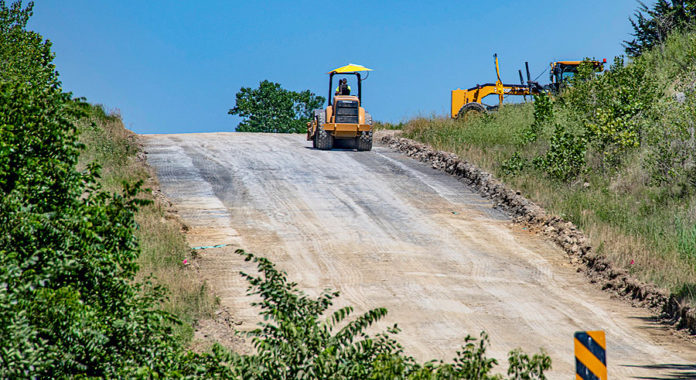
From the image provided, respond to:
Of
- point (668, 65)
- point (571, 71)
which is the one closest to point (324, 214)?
point (668, 65)

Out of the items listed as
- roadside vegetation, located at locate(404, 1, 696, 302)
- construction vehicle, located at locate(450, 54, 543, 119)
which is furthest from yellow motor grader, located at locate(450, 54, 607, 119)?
roadside vegetation, located at locate(404, 1, 696, 302)

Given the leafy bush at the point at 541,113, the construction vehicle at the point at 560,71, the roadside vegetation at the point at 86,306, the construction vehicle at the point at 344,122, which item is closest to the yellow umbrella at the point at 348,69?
the construction vehicle at the point at 344,122

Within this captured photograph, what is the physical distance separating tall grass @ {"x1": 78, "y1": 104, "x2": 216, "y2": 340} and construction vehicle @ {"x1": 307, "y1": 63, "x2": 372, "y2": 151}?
261 inches

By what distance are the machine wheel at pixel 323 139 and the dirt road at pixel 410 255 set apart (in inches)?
109

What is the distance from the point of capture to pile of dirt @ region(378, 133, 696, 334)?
39.9 ft

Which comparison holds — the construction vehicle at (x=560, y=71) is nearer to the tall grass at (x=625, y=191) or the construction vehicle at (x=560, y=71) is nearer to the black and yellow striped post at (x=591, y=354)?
the tall grass at (x=625, y=191)

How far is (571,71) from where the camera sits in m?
36.6

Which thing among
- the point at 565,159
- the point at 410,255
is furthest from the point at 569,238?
the point at 565,159

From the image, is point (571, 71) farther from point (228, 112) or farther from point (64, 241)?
point (64, 241)

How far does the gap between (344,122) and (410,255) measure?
40.2 feet

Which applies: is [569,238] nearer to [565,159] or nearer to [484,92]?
[565,159]

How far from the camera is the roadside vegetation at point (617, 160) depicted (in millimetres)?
14836

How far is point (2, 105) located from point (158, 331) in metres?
2.54

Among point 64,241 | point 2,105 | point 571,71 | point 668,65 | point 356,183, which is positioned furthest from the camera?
point 571,71
